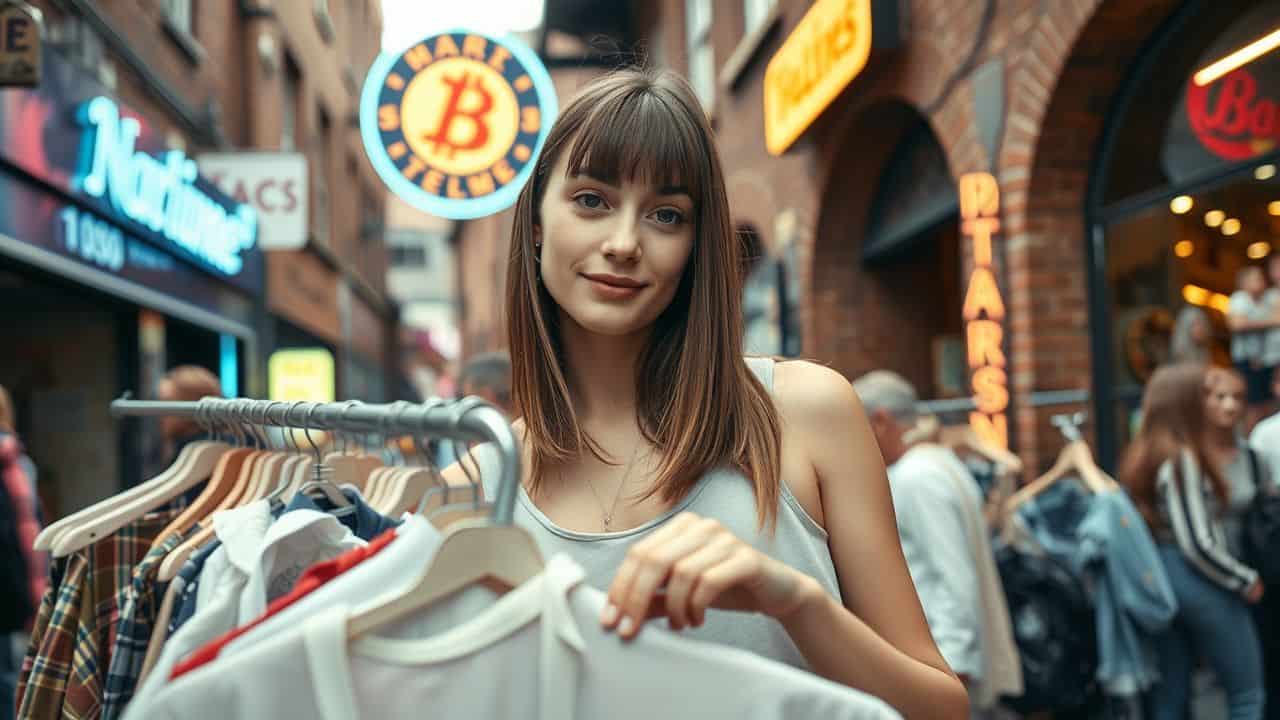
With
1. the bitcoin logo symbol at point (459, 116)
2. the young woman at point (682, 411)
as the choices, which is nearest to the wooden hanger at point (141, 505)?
the young woman at point (682, 411)

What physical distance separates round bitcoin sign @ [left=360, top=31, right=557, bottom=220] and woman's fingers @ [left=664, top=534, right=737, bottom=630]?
138 inches

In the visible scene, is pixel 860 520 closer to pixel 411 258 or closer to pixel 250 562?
pixel 250 562

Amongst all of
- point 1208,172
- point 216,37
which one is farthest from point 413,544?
point 216,37

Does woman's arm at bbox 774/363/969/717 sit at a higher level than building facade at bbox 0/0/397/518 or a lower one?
lower

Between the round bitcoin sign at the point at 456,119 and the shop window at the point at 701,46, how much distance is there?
8138 mm

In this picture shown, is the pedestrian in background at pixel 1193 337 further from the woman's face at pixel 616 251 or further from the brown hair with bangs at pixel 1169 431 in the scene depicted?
the woman's face at pixel 616 251

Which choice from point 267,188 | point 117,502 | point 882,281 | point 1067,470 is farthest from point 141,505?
point 882,281

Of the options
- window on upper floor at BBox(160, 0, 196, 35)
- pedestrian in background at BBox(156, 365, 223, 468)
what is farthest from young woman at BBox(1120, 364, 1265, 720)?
window on upper floor at BBox(160, 0, 196, 35)

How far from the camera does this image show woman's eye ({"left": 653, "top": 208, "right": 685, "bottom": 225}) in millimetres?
1478

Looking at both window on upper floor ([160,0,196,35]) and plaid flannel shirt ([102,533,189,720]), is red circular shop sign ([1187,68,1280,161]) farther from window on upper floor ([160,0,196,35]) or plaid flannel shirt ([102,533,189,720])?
window on upper floor ([160,0,196,35])

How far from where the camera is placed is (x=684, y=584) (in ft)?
3.40

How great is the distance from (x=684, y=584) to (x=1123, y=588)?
396 centimetres

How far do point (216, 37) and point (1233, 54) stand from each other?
8.65 meters

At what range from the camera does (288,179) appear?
8789mm
